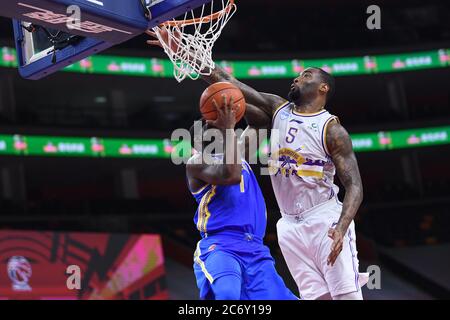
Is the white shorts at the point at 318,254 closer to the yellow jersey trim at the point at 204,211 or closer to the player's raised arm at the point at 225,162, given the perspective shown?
the yellow jersey trim at the point at 204,211

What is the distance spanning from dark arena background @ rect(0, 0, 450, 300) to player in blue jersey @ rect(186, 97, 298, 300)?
8.32m

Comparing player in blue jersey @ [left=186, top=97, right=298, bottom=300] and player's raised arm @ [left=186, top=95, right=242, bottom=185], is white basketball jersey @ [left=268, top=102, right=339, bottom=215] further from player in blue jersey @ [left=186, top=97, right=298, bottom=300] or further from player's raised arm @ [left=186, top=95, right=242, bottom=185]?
player's raised arm @ [left=186, top=95, right=242, bottom=185]

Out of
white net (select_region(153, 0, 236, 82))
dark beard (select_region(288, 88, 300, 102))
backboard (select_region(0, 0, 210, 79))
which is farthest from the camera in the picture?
white net (select_region(153, 0, 236, 82))

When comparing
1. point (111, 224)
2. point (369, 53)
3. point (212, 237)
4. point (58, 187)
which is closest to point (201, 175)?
point (212, 237)

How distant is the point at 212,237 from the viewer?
477 centimetres

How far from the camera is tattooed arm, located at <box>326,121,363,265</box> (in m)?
5.09

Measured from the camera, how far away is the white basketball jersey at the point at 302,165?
5.38 meters

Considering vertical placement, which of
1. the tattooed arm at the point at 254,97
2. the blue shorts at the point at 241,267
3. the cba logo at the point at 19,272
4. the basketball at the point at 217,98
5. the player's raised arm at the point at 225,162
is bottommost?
the blue shorts at the point at 241,267

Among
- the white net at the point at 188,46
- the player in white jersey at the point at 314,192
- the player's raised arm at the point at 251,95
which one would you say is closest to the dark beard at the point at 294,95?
the player in white jersey at the point at 314,192

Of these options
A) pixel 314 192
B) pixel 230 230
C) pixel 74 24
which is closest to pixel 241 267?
pixel 230 230

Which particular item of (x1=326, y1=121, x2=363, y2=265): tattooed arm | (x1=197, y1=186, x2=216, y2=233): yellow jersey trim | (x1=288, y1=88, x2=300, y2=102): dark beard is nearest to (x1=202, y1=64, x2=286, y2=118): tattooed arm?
(x1=288, y1=88, x2=300, y2=102): dark beard

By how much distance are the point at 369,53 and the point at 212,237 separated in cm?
1573

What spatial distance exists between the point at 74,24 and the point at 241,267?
1873 mm
